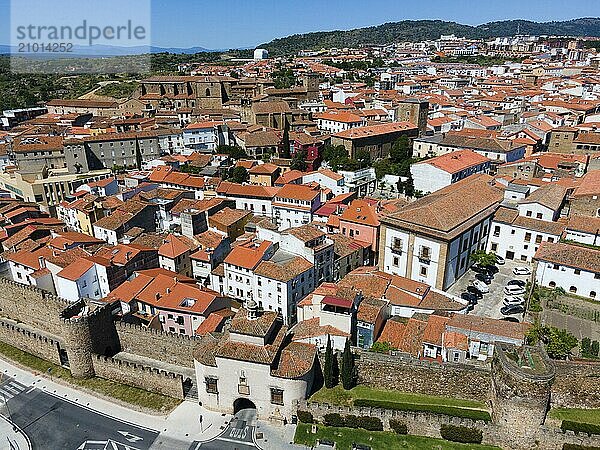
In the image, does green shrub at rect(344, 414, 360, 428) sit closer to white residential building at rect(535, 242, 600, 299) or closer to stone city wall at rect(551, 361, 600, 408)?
stone city wall at rect(551, 361, 600, 408)

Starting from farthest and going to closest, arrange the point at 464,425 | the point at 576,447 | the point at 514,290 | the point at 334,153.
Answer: the point at 334,153 → the point at 514,290 → the point at 464,425 → the point at 576,447

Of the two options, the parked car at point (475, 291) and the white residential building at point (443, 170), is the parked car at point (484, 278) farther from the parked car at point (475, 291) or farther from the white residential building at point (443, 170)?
the white residential building at point (443, 170)

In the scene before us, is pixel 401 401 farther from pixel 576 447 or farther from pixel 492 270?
Result: pixel 492 270

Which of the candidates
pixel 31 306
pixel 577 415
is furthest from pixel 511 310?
pixel 31 306

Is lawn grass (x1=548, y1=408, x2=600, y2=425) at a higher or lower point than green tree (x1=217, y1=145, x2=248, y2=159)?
lower

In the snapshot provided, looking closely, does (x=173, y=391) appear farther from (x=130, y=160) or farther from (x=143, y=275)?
(x=130, y=160)

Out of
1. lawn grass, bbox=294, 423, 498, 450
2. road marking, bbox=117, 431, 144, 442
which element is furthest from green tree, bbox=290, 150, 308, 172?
road marking, bbox=117, 431, 144, 442
